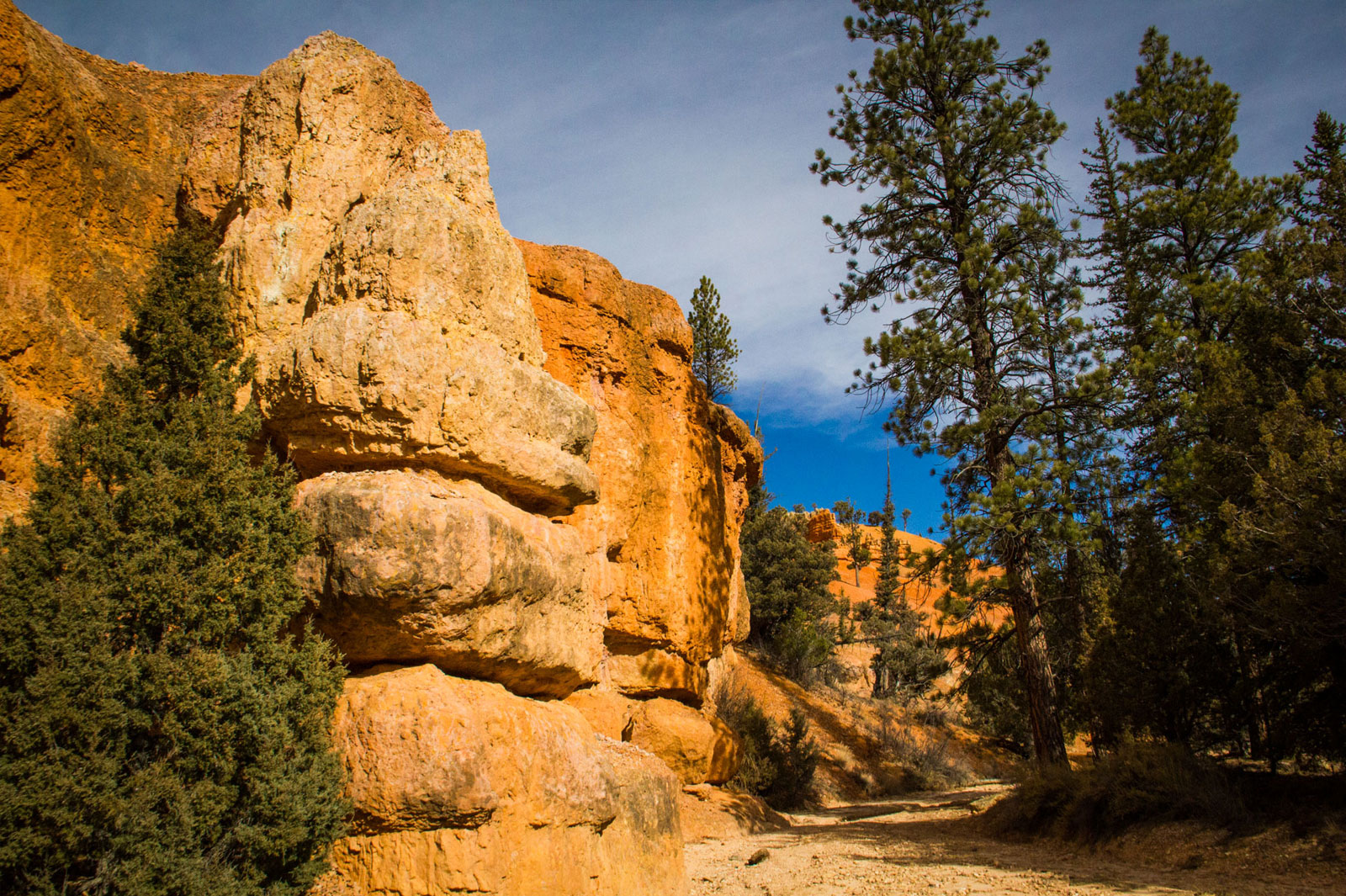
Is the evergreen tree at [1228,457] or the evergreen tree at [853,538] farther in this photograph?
the evergreen tree at [853,538]

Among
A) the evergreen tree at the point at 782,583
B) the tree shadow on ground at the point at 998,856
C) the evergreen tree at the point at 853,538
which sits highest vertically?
the evergreen tree at the point at 853,538

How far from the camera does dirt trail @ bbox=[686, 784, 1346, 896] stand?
20.7 ft

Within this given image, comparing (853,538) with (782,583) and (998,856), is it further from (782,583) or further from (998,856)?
(998,856)

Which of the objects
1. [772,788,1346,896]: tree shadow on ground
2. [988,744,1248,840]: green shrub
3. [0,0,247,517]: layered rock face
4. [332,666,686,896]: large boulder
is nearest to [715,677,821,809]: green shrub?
[772,788,1346,896]: tree shadow on ground

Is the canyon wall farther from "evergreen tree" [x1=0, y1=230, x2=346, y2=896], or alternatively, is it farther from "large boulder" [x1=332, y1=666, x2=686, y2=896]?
"evergreen tree" [x1=0, y1=230, x2=346, y2=896]

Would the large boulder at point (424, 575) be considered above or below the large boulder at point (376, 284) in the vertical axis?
below

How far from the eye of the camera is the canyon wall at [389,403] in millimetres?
5148

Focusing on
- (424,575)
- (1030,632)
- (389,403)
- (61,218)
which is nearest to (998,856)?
(1030,632)

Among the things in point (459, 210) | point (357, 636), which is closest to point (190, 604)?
point (357, 636)

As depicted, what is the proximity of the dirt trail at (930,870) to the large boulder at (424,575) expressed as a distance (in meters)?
3.26

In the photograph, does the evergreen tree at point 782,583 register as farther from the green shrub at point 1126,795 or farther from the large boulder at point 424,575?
the large boulder at point 424,575

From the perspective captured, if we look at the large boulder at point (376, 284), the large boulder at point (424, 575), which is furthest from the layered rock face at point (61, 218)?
the large boulder at point (424, 575)

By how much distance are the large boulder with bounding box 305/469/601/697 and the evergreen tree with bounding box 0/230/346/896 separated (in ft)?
0.81

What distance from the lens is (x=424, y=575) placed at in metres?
5.21
